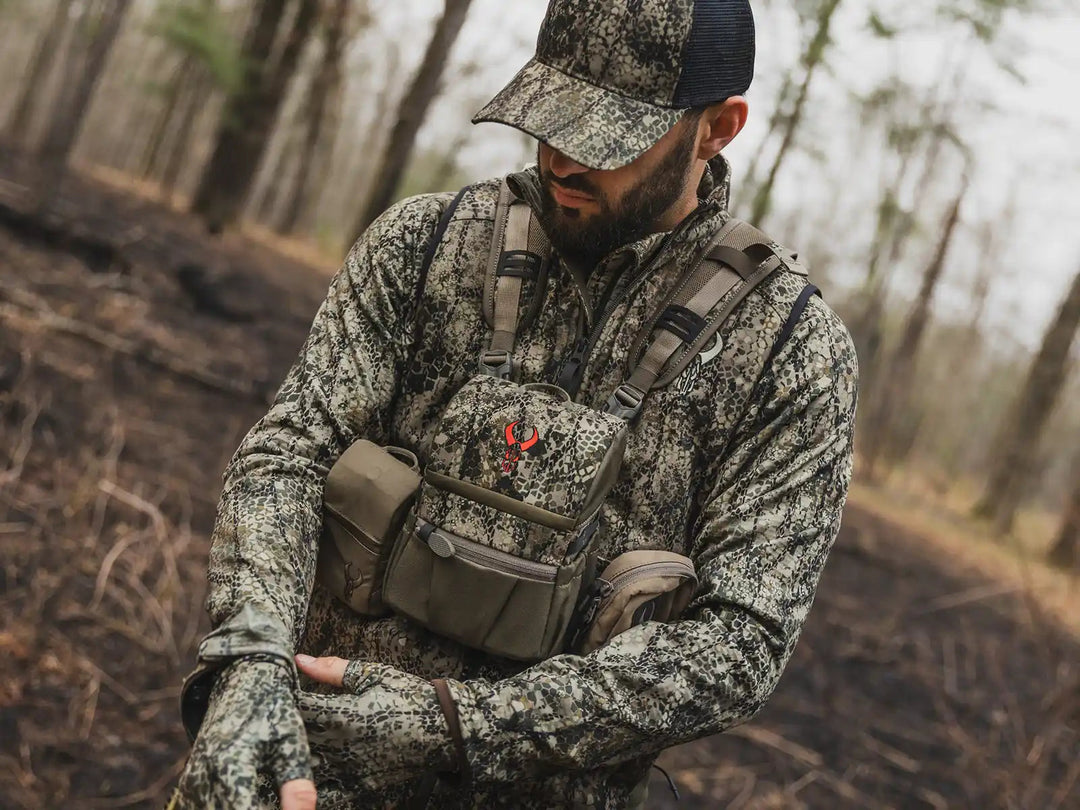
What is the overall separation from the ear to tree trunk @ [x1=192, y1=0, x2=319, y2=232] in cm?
1583

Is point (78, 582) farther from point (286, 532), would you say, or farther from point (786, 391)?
point (786, 391)

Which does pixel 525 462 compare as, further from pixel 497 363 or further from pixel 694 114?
pixel 694 114

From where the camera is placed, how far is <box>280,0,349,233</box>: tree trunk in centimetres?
1988

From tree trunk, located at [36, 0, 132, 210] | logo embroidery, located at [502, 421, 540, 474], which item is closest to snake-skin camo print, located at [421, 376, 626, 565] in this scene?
logo embroidery, located at [502, 421, 540, 474]

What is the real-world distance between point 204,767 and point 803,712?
6.35 metres

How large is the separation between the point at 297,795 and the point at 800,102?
13212mm

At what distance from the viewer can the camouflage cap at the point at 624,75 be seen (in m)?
2.02

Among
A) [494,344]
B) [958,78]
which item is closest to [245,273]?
[494,344]

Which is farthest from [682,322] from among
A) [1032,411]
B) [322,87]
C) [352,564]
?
[322,87]

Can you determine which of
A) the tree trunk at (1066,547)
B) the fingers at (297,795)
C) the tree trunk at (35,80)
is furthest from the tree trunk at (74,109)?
the tree trunk at (35,80)

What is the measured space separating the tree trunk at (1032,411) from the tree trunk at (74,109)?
1476 cm

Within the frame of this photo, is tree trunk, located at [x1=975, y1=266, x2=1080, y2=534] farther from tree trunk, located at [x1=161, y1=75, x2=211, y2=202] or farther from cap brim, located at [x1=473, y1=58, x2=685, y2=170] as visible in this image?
cap brim, located at [x1=473, y1=58, x2=685, y2=170]

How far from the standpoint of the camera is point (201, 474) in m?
Result: 7.27

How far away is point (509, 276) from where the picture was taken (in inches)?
85.7
